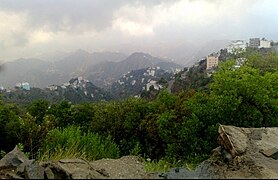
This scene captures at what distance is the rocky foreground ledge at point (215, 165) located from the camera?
5.63m

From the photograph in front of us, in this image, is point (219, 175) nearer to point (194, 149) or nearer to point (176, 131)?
point (194, 149)

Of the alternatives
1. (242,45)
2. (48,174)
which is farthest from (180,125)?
(242,45)

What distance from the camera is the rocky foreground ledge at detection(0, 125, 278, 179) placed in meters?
5.63

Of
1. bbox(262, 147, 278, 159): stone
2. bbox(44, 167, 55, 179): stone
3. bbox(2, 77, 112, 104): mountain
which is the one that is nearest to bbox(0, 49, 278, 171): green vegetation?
bbox(262, 147, 278, 159): stone

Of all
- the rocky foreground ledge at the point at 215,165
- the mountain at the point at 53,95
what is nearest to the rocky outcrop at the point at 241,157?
the rocky foreground ledge at the point at 215,165

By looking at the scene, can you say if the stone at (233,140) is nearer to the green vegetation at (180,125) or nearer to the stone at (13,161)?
the green vegetation at (180,125)

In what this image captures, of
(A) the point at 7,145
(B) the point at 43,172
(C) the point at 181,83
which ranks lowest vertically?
(C) the point at 181,83

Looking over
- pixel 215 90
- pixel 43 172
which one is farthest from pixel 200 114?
pixel 43 172

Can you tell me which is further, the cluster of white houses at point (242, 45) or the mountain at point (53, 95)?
the cluster of white houses at point (242, 45)

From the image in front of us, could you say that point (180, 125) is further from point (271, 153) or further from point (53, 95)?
point (53, 95)

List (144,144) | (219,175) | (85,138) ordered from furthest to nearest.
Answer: (144,144), (85,138), (219,175)

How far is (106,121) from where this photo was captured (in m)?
20.6

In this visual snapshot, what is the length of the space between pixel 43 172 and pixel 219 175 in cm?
290

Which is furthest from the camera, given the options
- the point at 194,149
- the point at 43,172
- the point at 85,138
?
the point at 194,149
